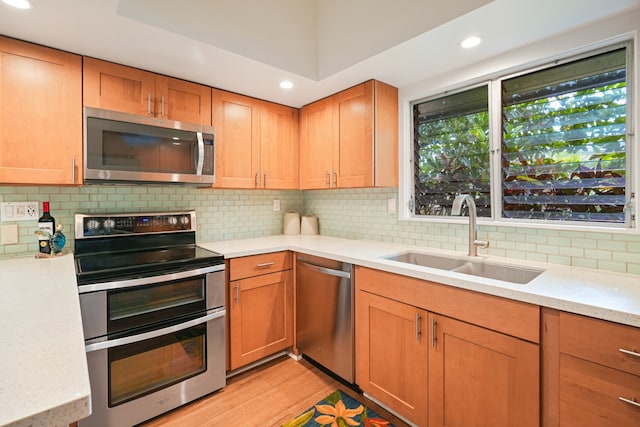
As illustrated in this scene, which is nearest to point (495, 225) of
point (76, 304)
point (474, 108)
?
point (474, 108)

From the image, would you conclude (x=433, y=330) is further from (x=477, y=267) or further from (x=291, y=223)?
(x=291, y=223)

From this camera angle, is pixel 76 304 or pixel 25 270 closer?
pixel 76 304

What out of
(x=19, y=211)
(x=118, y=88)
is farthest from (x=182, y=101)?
(x=19, y=211)

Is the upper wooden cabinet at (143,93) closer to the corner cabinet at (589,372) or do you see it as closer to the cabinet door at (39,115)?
the cabinet door at (39,115)

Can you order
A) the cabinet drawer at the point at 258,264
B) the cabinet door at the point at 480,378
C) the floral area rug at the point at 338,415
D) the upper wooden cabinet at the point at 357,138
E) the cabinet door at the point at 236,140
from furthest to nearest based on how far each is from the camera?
the cabinet door at the point at 236,140 → the upper wooden cabinet at the point at 357,138 → the cabinet drawer at the point at 258,264 → the floral area rug at the point at 338,415 → the cabinet door at the point at 480,378

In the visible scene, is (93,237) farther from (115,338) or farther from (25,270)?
(115,338)

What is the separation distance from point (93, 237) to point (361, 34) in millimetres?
2152

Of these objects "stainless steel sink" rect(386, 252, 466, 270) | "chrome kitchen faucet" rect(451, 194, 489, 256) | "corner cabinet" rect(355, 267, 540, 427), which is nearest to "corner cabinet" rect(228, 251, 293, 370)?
"corner cabinet" rect(355, 267, 540, 427)

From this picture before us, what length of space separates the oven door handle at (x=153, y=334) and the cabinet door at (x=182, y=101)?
1354 mm

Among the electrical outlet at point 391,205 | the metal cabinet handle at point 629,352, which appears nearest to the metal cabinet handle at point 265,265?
the electrical outlet at point 391,205

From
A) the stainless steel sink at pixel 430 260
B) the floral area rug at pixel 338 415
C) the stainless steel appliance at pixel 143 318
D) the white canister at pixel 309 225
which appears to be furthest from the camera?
the white canister at pixel 309 225

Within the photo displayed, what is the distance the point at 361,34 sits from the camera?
75.5 inches

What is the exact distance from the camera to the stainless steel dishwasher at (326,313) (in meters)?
2.03

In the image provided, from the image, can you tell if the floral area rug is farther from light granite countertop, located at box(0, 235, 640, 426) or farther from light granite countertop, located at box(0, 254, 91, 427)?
light granite countertop, located at box(0, 254, 91, 427)
